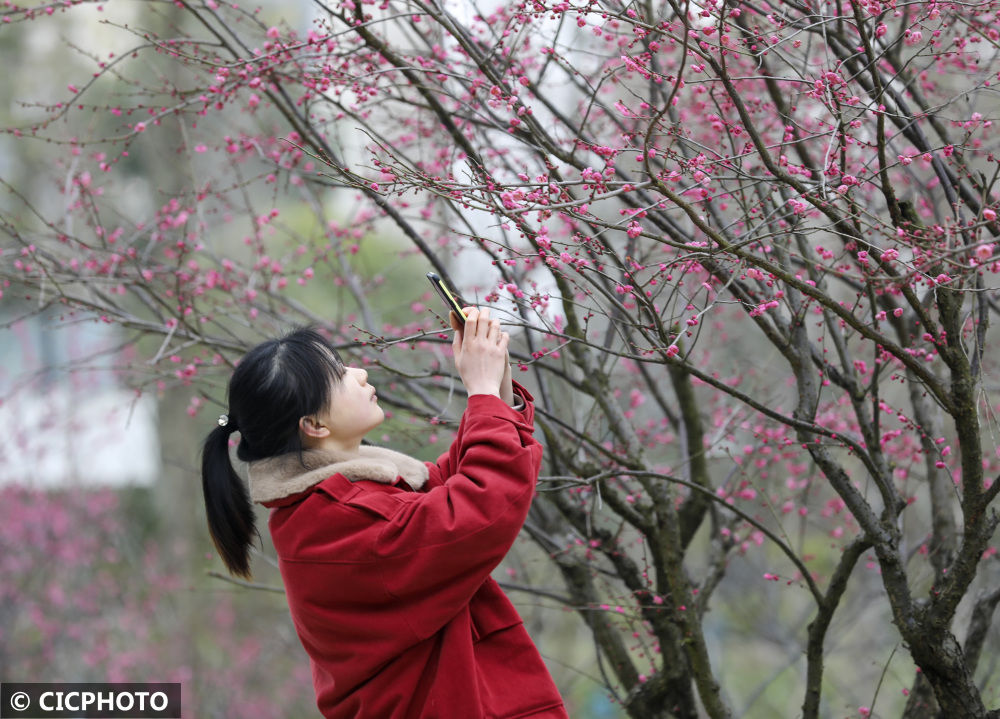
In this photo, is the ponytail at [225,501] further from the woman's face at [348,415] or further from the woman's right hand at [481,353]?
the woman's right hand at [481,353]

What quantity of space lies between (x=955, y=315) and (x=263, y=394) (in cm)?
129

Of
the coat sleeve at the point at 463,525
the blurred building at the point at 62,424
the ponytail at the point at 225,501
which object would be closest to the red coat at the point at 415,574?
the coat sleeve at the point at 463,525

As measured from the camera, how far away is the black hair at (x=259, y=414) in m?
1.70

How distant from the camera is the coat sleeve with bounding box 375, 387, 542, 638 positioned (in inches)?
60.0

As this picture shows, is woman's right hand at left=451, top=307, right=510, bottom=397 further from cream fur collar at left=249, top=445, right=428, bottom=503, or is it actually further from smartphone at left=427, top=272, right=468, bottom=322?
cream fur collar at left=249, top=445, right=428, bottom=503

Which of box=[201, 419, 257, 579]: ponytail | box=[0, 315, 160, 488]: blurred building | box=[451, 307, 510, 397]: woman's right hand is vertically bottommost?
box=[0, 315, 160, 488]: blurred building

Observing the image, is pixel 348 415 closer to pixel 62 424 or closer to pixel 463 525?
pixel 463 525

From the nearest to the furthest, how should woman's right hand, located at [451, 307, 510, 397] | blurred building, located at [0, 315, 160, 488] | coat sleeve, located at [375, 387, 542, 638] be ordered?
coat sleeve, located at [375, 387, 542, 638] < woman's right hand, located at [451, 307, 510, 397] < blurred building, located at [0, 315, 160, 488]

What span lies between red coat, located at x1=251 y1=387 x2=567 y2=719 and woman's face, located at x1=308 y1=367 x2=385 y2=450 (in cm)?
6

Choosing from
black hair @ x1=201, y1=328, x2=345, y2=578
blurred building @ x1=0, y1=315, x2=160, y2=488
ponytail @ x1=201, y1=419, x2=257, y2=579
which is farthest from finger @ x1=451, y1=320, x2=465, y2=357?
blurred building @ x1=0, y1=315, x2=160, y2=488

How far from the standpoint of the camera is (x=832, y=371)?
7.55 feet

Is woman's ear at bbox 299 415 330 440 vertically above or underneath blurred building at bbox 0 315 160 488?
above

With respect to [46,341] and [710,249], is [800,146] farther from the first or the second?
[46,341]

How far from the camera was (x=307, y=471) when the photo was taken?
1.69m
